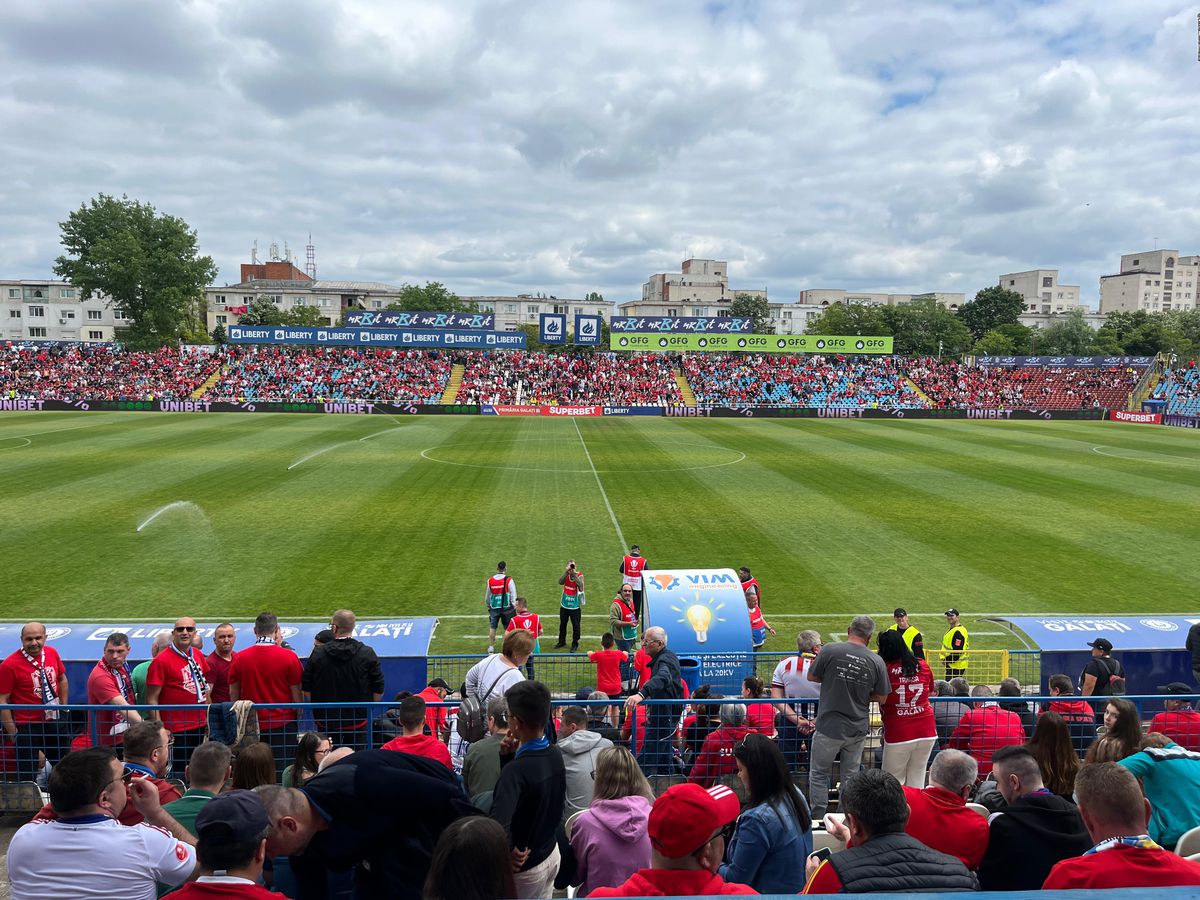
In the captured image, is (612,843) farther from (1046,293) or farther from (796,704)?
Result: (1046,293)

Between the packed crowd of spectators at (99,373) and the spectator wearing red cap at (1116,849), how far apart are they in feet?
226

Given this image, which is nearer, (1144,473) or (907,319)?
(1144,473)

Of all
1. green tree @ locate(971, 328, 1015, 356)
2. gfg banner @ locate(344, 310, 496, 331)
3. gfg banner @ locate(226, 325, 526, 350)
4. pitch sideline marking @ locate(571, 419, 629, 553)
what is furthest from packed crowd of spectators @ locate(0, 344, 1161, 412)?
green tree @ locate(971, 328, 1015, 356)

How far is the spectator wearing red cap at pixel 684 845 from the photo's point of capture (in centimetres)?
358

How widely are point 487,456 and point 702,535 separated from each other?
1743 cm

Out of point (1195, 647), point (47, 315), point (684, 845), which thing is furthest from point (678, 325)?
point (47, 315)

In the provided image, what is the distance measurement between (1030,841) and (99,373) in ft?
260

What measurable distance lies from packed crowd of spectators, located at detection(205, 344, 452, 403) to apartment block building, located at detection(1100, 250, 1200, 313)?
562 feet

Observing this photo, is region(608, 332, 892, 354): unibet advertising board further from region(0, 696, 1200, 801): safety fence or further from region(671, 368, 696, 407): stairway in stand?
region(0, 696, 1200, 801): safety fence

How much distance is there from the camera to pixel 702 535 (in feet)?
72.9

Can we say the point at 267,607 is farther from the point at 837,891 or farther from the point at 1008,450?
the point at 1008,450

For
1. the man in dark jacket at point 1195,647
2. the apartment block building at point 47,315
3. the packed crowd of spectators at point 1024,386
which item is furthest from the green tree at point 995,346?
the apartment block building at point 47,315

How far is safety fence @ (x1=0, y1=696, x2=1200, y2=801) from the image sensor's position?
739cm

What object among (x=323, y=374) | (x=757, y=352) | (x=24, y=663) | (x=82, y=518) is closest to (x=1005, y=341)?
(x=757, y=352)
